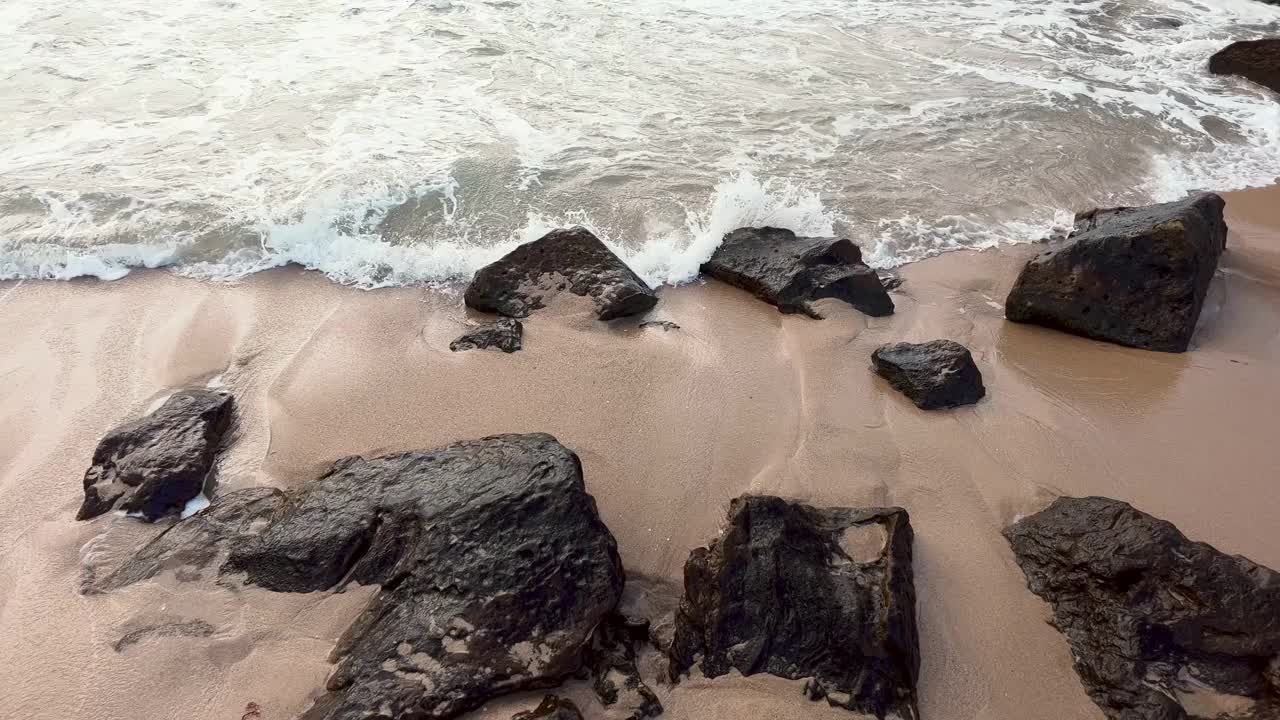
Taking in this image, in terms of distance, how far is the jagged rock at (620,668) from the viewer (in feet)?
8.28

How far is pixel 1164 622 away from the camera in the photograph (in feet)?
8.70

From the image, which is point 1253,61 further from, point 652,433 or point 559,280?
point 652,433

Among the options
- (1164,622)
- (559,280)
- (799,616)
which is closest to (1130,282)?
(1164,622)

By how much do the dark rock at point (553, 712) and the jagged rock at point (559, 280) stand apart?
2431mm

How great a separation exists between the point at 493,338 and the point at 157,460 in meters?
1.68

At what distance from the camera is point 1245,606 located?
259cm

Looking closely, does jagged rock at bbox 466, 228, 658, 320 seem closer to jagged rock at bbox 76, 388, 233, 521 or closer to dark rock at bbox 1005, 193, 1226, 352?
jagged rock at bbox 76, 388, 233, 521

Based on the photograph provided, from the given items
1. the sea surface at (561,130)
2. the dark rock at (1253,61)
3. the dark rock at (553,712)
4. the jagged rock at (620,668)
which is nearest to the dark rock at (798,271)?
the sea surface at (561,130)

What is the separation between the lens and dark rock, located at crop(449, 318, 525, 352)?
4242mm

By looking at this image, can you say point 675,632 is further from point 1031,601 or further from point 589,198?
point 589,198

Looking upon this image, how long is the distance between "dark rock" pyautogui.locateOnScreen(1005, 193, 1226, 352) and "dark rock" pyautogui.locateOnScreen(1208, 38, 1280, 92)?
5580mm

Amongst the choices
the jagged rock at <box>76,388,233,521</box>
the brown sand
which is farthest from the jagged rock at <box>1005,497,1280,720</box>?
the jagged rock at <box>76,388,233,521</box>

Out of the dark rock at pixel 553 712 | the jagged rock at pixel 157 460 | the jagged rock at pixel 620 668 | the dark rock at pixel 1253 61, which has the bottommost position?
the jagged rock at pixel 620 668

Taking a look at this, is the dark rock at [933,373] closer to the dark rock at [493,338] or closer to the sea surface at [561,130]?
the sea surface at [561,130]
